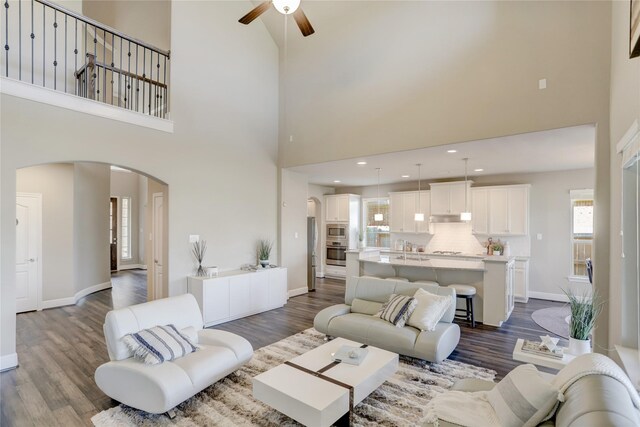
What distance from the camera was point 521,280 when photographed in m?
6.61

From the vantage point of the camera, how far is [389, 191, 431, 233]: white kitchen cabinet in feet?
26.8

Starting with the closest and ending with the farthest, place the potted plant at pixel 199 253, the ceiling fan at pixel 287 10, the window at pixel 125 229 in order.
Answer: the ceiling fan at pixel 287 10
the potted plant at pixel 199 253
the window at pixel 125 229

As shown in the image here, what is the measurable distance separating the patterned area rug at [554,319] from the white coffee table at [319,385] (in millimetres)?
3433

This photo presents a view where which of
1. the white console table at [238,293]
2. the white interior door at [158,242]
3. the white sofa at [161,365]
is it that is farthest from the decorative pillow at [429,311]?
the white interior door at [158,242]

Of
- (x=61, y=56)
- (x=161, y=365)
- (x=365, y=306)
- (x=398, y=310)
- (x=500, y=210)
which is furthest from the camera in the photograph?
(x=500, y=210)

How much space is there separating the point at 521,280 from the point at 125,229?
11.8 meters

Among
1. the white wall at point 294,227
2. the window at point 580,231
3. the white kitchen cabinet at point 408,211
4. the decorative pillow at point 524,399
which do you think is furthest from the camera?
the white kitchen cabinet at point 408,211

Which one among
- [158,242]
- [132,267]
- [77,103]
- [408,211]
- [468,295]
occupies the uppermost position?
[77,103]

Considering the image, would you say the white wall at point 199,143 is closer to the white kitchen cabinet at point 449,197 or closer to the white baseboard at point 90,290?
the white baseboard at point 90,290

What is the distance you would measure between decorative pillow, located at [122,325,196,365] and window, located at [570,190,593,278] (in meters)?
7.53

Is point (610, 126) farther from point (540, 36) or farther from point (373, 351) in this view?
point (373, 351)

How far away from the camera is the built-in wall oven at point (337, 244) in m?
9.17

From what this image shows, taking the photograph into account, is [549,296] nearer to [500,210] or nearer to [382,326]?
[500,210]

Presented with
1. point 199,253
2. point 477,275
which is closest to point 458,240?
point 477,275
